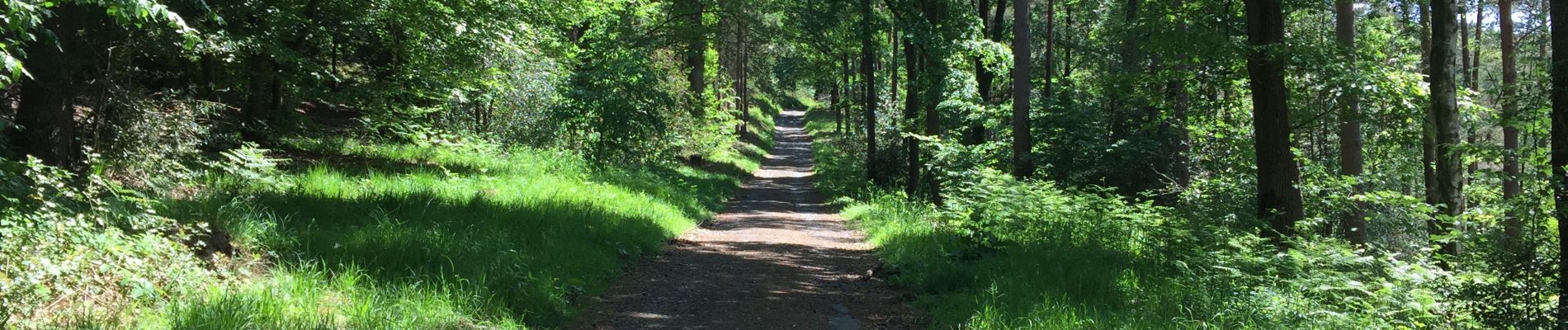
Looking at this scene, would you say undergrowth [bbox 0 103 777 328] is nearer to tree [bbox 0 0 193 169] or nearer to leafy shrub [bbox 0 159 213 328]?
leafy shrub [bbox 0 159 213 328]

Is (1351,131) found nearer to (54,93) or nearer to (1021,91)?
(1021,91)

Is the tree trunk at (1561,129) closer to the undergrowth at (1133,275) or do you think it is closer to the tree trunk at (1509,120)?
the undergrowth at (1133,275)

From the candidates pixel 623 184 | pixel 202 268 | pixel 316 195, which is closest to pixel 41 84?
pixel 316 195

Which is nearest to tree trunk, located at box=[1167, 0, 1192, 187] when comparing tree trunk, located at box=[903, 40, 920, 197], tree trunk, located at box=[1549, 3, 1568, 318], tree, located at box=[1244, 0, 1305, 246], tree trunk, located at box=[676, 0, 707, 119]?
tree, located at box=[1244, 0, 1305, 246]

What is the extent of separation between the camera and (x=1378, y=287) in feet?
24.0

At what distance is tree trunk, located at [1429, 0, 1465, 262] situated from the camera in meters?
10.2

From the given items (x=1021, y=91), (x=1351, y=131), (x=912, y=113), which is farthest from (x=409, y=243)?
(x=912, y=113)

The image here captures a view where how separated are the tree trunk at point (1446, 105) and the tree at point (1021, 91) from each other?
5.44 metres

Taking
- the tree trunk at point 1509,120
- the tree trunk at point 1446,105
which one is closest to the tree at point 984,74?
the tree trunk at point 1509,120

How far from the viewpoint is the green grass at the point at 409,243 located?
5.38 m

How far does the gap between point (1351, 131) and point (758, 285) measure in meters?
10.2

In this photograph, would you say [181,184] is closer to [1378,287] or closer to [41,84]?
[41,84]

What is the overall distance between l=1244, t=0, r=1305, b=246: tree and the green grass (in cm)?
670

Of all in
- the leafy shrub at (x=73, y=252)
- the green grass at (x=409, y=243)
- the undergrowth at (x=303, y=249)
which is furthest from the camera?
the green grass at (x=409, y=243)
